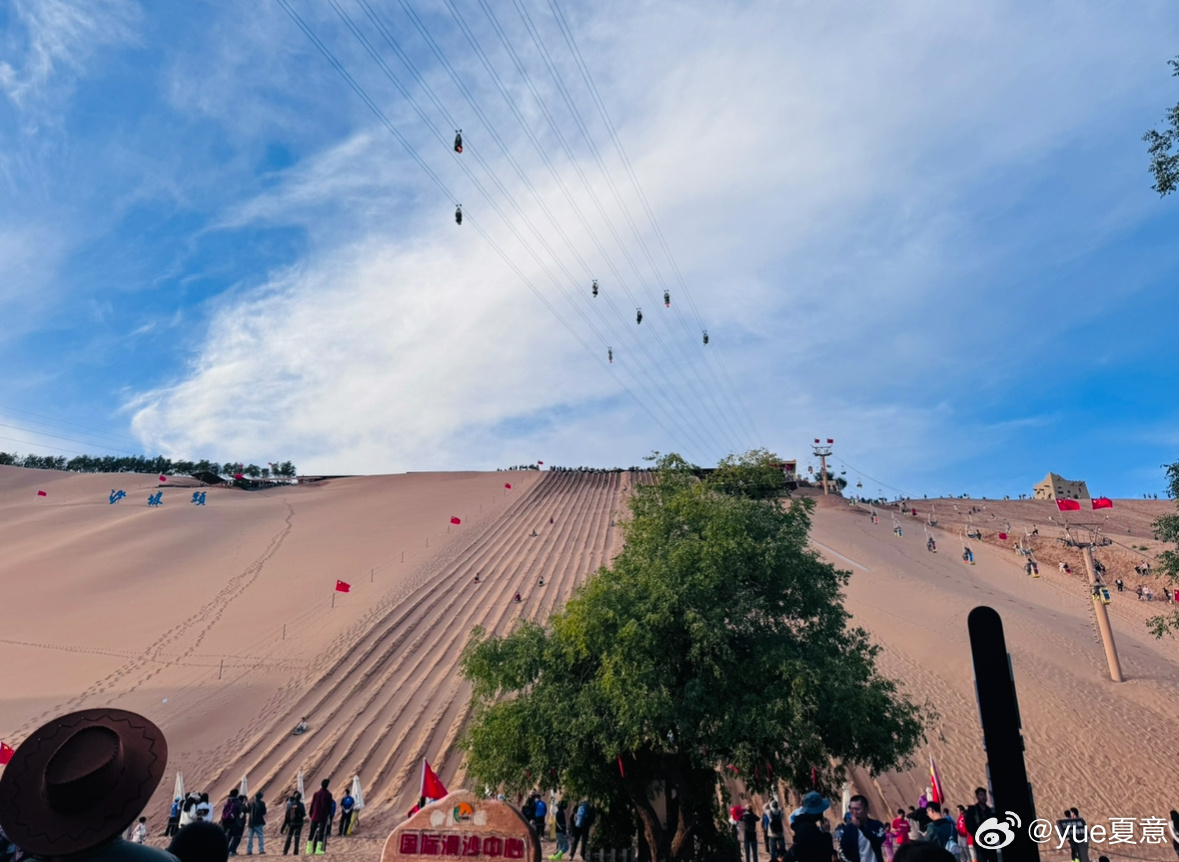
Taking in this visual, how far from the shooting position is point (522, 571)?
43469mm

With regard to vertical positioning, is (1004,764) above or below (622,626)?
below

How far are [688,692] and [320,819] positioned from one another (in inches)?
385

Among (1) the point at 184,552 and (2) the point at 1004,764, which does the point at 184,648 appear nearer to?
(1) the point at 184,552

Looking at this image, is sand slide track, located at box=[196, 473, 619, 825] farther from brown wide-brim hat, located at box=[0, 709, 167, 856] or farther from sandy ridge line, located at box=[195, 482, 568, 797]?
brown wide-brim hat, located at box=[0, 709, 167, 856]

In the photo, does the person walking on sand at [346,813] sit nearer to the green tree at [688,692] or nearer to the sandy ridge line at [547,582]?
the sandy ridge line at [547,582]

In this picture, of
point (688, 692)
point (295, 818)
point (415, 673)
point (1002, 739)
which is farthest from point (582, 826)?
point (415, 673)

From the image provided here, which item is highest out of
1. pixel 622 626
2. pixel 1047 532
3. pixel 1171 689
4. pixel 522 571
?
pixel 1047 532

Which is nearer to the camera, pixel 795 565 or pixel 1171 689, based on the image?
pixel 795 565

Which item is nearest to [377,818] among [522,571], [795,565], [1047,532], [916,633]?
[795,565]

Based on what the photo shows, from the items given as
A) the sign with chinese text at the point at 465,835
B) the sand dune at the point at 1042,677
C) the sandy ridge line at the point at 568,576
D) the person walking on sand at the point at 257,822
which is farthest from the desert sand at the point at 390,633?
the sign with chinese text at the point at 465,835

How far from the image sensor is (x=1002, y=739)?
175 inches

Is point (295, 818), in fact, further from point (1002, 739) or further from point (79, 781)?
point (1002, 739)

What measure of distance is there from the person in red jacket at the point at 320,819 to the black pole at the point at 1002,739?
16.3m

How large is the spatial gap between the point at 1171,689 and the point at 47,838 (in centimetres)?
3899
